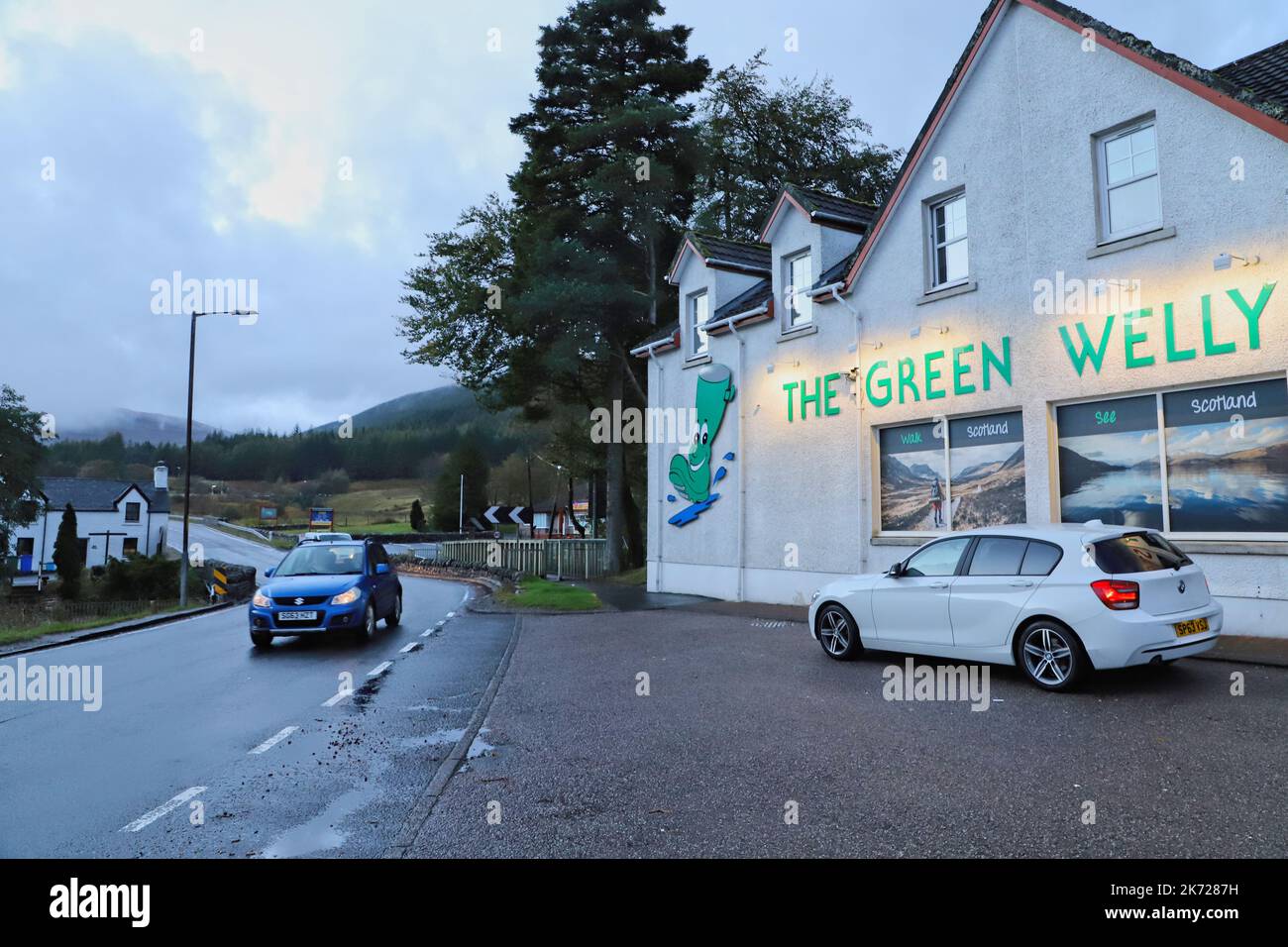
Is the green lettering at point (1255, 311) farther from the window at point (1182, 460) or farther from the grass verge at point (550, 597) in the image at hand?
the grass verge at point (550, 597)

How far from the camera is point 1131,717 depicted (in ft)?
20.9

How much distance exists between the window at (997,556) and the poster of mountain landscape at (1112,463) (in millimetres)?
3939

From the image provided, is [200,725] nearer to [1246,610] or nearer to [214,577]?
[1246,610]

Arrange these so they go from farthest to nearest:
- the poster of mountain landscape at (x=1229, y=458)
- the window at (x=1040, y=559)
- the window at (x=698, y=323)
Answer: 1. the window at (x=698, y=323)
2. the poster of mountain landscape at (x=1229, y=458)
3. the window at (x=1040, y=559)

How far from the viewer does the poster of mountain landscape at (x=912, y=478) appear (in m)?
13.6

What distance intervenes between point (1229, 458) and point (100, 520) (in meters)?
83.2

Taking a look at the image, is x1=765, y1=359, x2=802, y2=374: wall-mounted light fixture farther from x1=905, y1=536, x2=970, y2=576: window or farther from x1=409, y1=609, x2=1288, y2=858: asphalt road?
x1=409, y1=609, x2=1288, y2=858: asphalt road

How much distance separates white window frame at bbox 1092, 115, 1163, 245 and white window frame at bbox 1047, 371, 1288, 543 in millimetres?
2126

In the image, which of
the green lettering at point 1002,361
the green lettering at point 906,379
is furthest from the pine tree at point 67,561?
the green lettering at point 1002,361

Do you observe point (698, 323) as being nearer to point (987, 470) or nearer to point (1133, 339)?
point (987, 470)

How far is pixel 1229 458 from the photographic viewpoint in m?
9.98

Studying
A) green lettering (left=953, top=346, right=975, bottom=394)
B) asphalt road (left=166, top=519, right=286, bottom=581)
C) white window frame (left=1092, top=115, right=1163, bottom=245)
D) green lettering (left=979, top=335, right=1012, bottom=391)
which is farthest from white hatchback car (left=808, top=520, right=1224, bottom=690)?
asphalt road (left=166, top=519, right=286, bottom=581)

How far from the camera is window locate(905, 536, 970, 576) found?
8.46 meters
